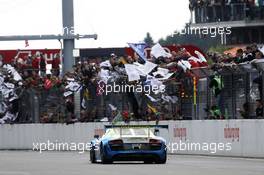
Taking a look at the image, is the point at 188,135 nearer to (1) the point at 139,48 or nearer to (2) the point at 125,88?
(2) the point at 125,88

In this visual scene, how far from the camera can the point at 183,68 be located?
3028cm

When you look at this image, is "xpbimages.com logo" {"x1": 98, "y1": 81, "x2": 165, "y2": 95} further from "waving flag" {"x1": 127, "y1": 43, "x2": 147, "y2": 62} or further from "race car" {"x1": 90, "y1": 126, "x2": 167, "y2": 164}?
"race car" {"x1": 90, "y1": 126, "x2": 167, "y2": 164}

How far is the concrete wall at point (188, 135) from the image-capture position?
27469 mm

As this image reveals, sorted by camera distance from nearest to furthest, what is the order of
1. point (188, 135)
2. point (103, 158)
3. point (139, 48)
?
point (103, 158) → point (188, 135) → point (139, 48)

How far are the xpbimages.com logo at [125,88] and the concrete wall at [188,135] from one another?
1.26 meters

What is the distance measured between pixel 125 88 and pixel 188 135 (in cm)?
354

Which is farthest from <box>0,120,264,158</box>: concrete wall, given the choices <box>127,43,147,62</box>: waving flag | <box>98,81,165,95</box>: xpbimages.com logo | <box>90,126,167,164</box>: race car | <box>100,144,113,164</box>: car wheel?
<box>100,144,113,164</box>: car wheel

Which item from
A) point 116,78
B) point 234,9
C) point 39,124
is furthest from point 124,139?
point 234,9

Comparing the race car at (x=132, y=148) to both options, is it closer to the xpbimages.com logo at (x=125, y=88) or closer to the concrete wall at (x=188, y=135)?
the concrete wall at (x=188, y=135)

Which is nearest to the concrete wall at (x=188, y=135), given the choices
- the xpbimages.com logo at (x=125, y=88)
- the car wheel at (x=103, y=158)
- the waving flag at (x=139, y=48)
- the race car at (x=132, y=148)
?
the xpbimages.com logo at (x=125, y=88)

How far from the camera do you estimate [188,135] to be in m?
31.1

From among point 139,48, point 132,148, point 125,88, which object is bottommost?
point 132,148

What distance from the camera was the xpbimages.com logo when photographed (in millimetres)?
31883

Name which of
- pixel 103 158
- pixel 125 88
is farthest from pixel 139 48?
pixel 103 158
